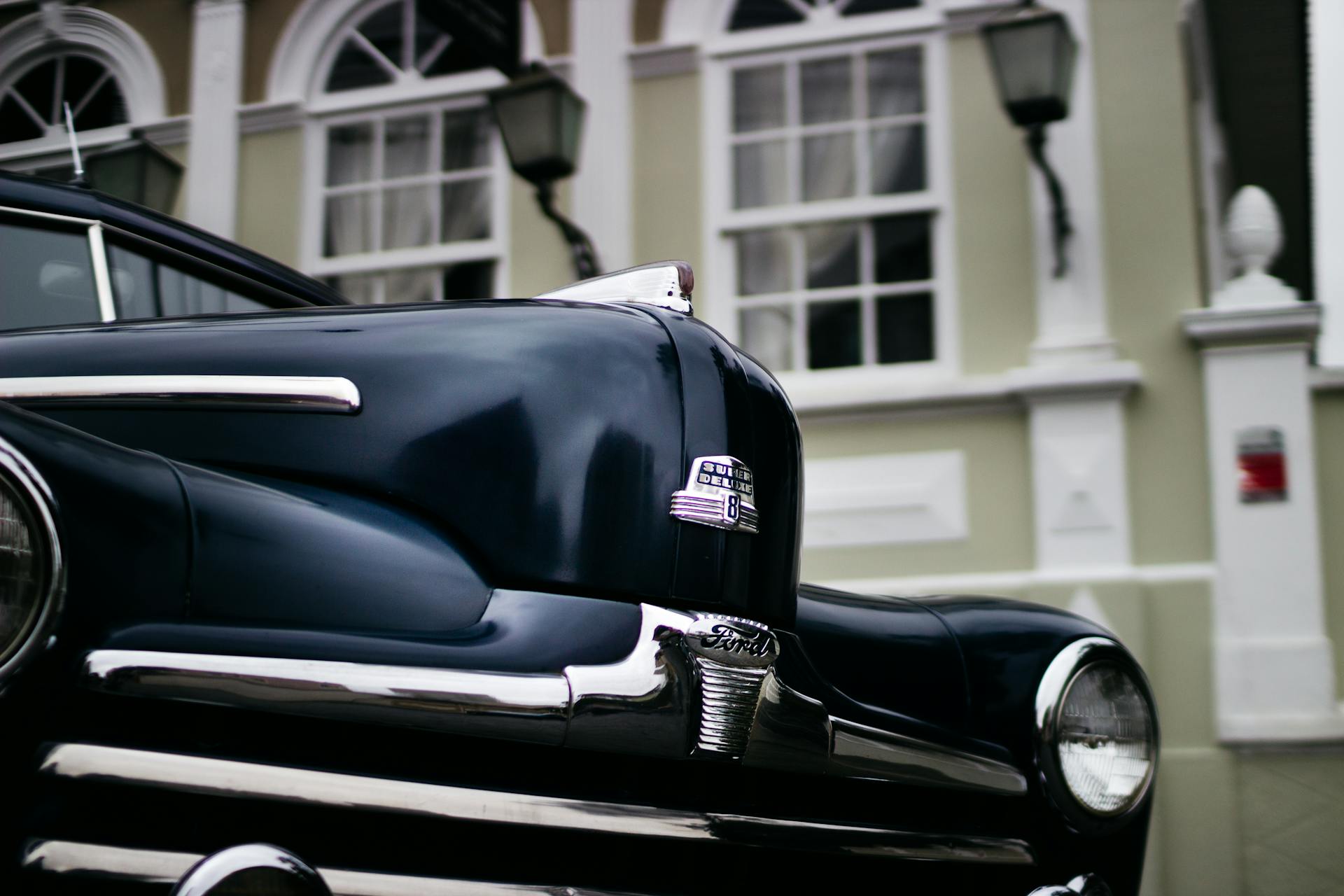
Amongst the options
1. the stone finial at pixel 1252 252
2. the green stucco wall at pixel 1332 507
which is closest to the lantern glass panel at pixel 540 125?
the stone finial at pixel 1252 252

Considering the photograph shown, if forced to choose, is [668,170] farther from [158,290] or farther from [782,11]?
[158,290]

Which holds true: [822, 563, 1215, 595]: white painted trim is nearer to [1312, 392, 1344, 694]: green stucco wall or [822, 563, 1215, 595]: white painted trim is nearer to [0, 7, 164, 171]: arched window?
[1312, 392, 1344, 694]: green stucco wall

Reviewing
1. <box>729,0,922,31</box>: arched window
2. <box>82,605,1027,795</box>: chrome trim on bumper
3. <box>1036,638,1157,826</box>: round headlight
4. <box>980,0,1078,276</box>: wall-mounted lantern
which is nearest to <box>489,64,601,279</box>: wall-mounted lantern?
<box>729,0,922,31</box>: arched window

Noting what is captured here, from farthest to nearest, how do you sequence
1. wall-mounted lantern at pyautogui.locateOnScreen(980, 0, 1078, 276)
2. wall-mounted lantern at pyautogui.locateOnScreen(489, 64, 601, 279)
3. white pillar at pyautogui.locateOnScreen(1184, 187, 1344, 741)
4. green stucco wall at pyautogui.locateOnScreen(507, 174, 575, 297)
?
green stucco wall at pyautogui.locateOnScreen(507, 174, 575, 297) → wall-mounted lantern at pyautogui.locateOnScreen(489, 64, 601, 279) → wall-mounted lantern at pyautogui.locateOnScreen(980, 0, 1078, 276) → white pillar at pyautogui.locateOnScreen(1184, 187, 1344, 741)

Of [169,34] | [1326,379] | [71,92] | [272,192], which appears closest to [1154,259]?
[1326,379]

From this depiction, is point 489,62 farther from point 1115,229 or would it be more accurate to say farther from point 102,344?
point 102,344

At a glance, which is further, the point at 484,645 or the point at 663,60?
the point at 663,60

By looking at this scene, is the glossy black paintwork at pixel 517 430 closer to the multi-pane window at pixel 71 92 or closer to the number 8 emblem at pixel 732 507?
the number 8 emblem at pixel 732 507

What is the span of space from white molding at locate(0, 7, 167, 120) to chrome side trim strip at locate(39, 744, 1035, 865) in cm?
605

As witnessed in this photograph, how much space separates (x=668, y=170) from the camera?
17.9 ft

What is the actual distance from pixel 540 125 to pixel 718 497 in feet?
12.3

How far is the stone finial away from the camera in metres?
4.55

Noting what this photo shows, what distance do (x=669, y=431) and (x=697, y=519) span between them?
0.11m

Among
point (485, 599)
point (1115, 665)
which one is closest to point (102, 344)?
point (485, 599)
